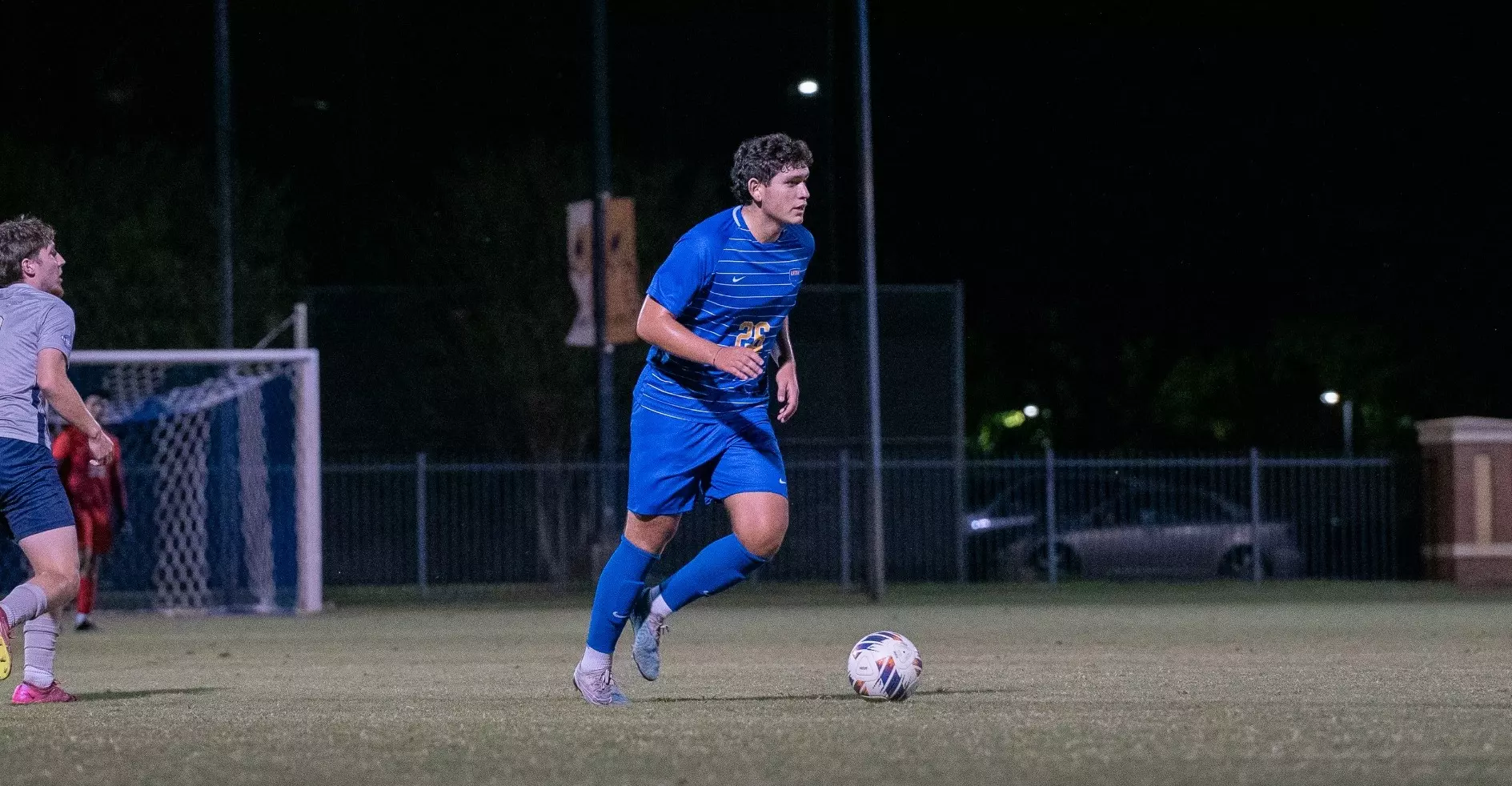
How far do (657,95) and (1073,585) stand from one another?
1125 cm

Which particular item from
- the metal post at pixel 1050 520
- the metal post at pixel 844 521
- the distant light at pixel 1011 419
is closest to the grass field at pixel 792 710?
the metal post at pixel 1050 520

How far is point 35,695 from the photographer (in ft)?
27.1

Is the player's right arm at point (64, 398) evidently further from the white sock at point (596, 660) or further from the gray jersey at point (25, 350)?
the white sock at point (596, 660)

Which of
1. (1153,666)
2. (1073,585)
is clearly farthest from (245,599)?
(1153,666)

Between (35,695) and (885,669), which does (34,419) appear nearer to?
(35,695)

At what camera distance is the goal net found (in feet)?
62.5

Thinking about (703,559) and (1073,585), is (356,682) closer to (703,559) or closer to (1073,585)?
(703,559)

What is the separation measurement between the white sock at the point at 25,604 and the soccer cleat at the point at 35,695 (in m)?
0.36

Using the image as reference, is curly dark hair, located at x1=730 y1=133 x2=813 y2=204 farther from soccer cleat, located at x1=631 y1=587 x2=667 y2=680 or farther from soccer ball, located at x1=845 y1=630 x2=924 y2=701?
soccer ball, located at x1=845 y1=630 x2=924 y2=701

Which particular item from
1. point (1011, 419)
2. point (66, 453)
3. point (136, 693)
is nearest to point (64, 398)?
point (136, 693)

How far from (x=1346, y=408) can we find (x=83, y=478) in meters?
41.9

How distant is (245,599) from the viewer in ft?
64.8

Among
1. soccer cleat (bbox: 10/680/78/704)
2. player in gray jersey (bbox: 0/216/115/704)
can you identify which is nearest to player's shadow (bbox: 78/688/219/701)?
soccer cleat (bbox: 10/680/78/704)

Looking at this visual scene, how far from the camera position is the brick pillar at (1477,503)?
22.9 meters
